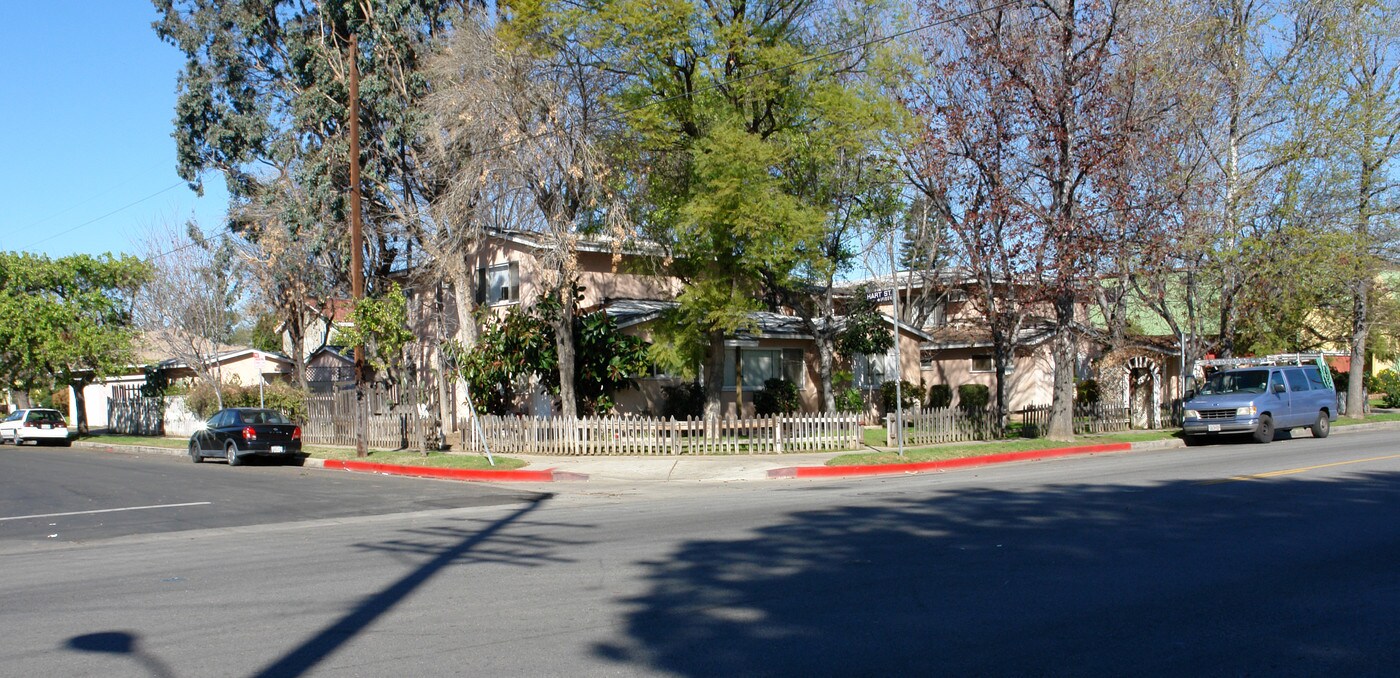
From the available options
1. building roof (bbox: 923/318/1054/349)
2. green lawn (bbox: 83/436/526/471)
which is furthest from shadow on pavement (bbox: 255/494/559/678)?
building roof (bbox: 923/318/1054/349)

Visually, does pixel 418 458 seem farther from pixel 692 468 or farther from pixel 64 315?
pixel 64 315

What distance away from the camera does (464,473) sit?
69.1 ft

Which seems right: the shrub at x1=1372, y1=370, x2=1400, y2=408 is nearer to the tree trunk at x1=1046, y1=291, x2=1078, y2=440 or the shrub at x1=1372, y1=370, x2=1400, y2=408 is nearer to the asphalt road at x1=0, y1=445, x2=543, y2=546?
the tree trunk at x1=1046, y1=291, x2=1078, y2=440

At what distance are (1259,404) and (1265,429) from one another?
66cm

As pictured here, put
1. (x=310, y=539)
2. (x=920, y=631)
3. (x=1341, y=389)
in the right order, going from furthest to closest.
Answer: (x=1341, y=389) → (x=310, y=539) → (x=920, y=631)

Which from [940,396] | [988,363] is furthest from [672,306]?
[988,363]

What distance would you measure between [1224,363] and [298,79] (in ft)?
91.7

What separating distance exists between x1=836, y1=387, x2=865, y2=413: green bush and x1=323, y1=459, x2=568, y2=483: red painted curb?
1356cm

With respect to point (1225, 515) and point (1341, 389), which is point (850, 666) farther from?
point (1341, 389)

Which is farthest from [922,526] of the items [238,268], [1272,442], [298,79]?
[238,268]

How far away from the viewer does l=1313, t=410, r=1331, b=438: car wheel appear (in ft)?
86.7

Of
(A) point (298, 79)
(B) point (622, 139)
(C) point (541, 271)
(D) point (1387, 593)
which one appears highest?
(A) point (298, 79)

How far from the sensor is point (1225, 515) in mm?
11805

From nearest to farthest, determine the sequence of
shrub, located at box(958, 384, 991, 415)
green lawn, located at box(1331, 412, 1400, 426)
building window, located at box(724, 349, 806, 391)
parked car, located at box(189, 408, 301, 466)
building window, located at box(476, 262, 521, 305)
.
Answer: parked car, located at box(189, 408, 301, 466) → building window, located at box(476, 262, 521, 305) → building window, located at box(724, 349, 806, 391) → green lawn, located at box(1331, 412, 1400, 426) → shrub, located at box(958, 384, 991, 415)
